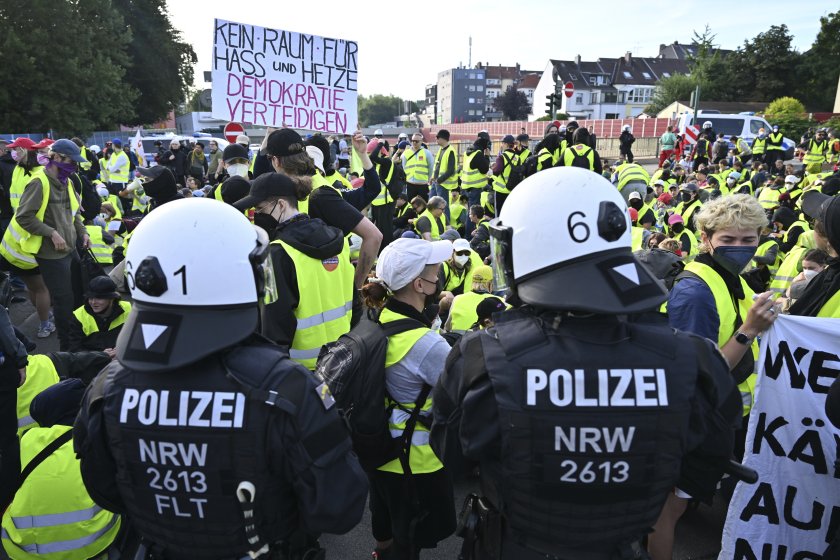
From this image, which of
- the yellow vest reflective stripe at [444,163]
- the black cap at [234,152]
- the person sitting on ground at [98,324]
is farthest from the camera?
the yellow vest reflective stripe at [444,163]

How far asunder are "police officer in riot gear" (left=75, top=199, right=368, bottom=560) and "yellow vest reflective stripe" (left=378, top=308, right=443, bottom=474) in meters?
0.86

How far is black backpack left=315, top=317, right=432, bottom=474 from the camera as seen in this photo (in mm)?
2654

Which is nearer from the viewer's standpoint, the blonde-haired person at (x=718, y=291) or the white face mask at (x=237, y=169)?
the blonde-haired person at (x=718, y=291)

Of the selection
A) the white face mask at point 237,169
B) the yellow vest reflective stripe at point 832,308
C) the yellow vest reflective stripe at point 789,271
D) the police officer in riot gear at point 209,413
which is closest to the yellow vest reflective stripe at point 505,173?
the white face mask at point 237,169

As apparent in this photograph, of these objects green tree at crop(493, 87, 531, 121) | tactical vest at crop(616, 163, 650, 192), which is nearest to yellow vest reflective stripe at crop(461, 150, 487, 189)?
tactical vest at crop(616, 163, 650, 192)

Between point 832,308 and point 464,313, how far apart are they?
7.60 ft

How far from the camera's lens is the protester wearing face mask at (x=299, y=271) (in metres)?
3.26

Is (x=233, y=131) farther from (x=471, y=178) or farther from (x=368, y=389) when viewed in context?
(x=368, y=389)

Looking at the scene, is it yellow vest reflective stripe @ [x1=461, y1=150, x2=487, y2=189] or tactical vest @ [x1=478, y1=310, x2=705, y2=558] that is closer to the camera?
tactical vest @ [x1=478, y1=310, x2=705, y2=558]

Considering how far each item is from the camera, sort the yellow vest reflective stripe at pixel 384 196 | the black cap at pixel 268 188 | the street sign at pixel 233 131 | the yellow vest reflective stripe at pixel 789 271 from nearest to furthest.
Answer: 1. the black cap at pixel 268 188
2. the yellow vest reflective stripe at pixel 789 271
3. the street sign at pixel 233 131
4. the yellow vest reflective stripe at pixel 384 196

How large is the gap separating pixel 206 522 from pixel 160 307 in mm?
641

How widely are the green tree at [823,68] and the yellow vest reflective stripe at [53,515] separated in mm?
59703

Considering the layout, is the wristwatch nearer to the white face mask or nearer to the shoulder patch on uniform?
the shoulder patch on uniform

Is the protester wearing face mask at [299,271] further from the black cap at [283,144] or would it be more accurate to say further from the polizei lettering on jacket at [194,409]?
the polizei lettering on jacket at [194,409]
